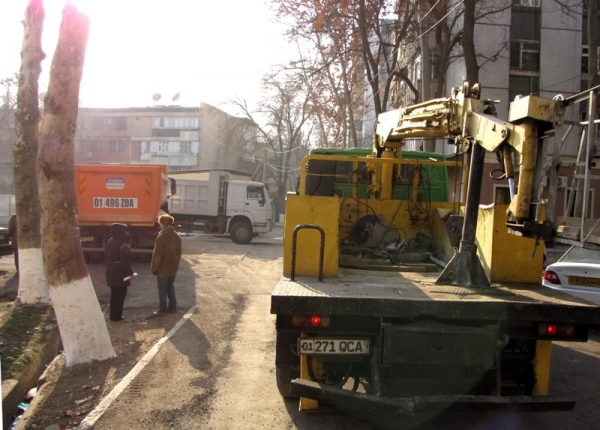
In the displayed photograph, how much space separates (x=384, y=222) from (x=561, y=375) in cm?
269

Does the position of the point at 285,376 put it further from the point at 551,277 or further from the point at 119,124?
the point at 119,124

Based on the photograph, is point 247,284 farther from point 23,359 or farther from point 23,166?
point 23,359

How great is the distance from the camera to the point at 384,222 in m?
7.03

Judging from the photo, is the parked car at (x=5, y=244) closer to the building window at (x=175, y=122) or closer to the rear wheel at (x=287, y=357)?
the rear wheel at (x=287, y=357)

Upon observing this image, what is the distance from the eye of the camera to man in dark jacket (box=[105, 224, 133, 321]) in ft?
26.2

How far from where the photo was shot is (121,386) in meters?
5.31

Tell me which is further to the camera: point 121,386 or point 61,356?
point 61,356

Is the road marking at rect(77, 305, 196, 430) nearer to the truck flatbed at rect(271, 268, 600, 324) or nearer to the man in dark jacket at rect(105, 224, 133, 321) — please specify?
the man in dark jacket at rect(105, 224, 133, 321)

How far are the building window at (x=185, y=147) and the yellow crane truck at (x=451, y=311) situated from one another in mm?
50390

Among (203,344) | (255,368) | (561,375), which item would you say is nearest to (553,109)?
(561,375)

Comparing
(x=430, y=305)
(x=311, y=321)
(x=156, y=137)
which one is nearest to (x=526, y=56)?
(x=430, y=305)

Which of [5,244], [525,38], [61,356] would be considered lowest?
[61,356]

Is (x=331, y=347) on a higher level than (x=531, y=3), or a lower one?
lower

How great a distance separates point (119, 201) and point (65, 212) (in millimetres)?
8782
